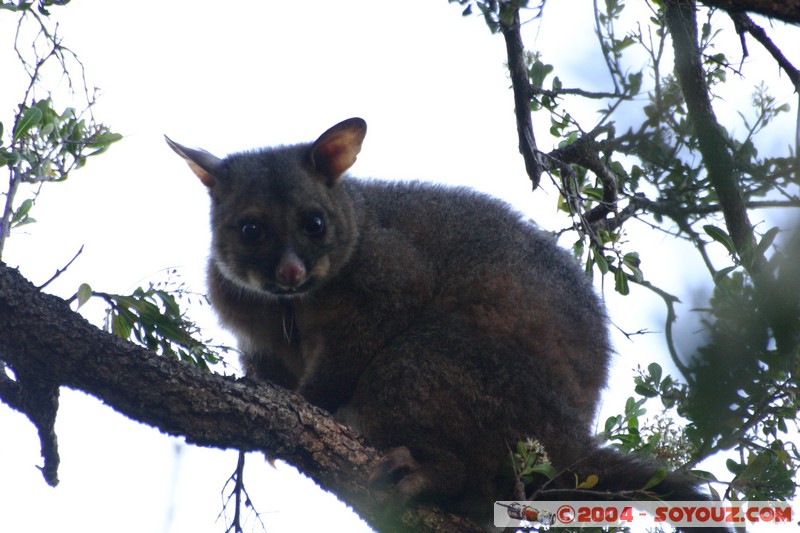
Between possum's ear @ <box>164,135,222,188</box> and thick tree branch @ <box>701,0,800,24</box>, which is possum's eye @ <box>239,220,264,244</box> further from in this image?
thick tree branch @ <box>701,0,800,24</box>

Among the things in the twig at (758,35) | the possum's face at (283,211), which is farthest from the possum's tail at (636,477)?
the possum's face at (283,211)

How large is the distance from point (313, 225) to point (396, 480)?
96.5 inches

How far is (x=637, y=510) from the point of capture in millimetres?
4852

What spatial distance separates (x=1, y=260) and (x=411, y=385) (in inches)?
110

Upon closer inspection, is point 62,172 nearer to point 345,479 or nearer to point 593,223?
point 345,479

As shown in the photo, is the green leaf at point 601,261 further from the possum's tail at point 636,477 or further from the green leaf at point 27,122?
the green leaf at point 27,122

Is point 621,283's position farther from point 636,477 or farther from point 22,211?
point 22,211

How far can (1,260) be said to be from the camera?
15.2ft

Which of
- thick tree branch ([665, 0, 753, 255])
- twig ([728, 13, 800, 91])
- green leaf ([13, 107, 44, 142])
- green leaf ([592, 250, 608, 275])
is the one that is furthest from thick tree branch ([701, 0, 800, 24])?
green leaf ([13, 107, 44, 142])

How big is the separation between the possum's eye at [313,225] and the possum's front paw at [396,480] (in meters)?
2.17

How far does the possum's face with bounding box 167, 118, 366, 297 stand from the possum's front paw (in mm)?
1680

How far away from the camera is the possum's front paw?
4.80 m

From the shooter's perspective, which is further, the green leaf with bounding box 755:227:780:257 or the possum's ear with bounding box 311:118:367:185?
the possum's ear with bounding box 311:118:367:185

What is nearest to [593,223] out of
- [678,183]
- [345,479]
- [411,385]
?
[411,385]
